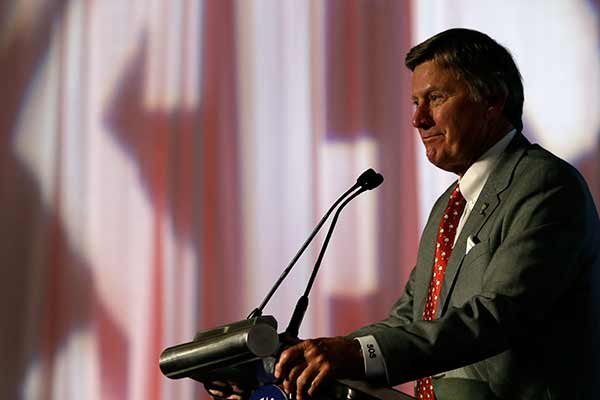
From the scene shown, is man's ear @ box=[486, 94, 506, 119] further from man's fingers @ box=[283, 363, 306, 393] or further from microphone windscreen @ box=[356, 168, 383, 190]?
man's fingers @ box=[283, 363, 306, 393]

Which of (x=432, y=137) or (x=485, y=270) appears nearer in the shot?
(x=485, y=270)

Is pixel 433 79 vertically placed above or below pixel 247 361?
above

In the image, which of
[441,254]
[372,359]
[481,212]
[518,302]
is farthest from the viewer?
[441,254]

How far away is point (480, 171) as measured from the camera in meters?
2.23

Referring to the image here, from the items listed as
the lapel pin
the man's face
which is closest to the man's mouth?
the man's face

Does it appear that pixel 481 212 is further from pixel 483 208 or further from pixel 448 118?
pixel 448 118

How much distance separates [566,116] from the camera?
10.6 ft

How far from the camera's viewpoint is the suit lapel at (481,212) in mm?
2068

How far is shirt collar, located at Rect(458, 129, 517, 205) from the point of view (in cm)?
222

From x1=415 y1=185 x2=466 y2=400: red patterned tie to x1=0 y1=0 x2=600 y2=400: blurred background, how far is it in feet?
3.34

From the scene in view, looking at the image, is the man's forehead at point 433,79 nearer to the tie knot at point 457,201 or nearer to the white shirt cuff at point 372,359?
the tie knot at point 457,201

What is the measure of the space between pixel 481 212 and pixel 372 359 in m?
0.52

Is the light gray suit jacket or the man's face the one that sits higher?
the man's face

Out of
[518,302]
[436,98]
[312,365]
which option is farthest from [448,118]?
[312,365]
